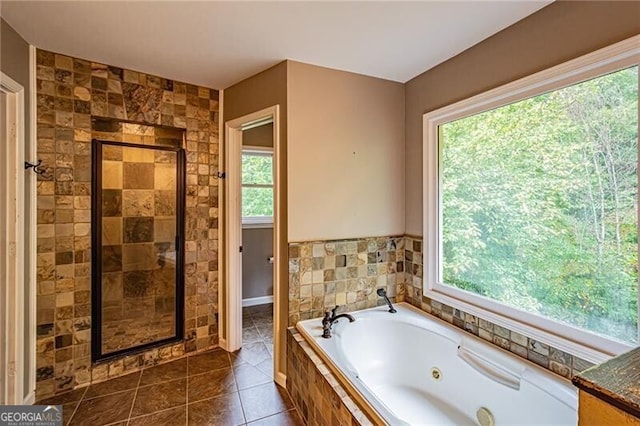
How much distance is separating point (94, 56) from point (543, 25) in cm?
284

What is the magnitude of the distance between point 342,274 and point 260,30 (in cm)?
176

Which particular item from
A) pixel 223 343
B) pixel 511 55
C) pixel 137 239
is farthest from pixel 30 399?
pixel 511 55

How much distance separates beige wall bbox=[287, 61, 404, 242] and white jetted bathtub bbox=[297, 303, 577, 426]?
2.38 feet

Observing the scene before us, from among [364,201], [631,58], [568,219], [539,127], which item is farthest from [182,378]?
[631,58]

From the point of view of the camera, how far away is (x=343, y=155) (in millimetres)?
2373

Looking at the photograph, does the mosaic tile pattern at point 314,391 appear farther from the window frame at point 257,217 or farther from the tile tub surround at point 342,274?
the window frame at point 257,217

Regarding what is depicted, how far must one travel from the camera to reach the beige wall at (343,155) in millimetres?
2221

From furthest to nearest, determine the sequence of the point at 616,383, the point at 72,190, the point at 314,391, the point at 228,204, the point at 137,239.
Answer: the point at 228,204, the point at 137,239, the point at 72,190, the point at 314,391, the point at 616,383

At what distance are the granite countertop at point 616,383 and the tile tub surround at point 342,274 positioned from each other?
5.76 ft

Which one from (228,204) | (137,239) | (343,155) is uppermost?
(343,155)

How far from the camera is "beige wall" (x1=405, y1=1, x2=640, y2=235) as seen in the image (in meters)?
1.39

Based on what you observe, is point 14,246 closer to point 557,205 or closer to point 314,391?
point 314,391

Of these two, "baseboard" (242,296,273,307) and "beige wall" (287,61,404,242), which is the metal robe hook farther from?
"baseboard" (242,296,273,307)
